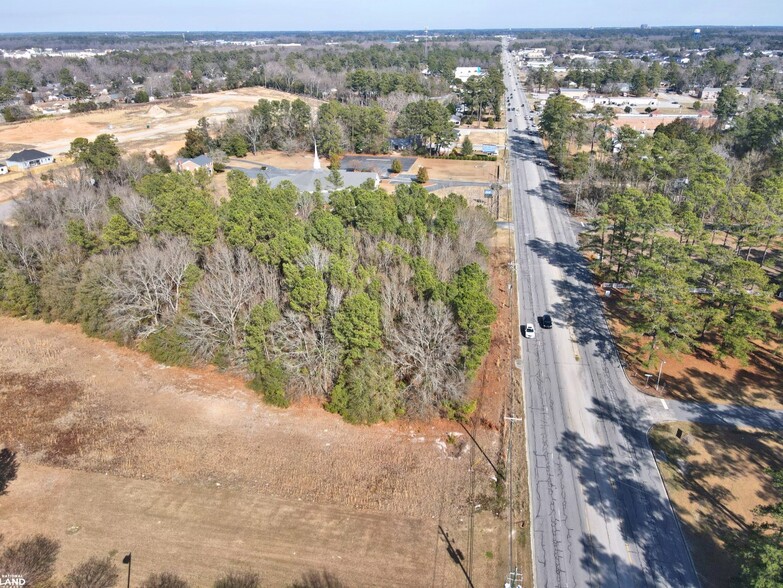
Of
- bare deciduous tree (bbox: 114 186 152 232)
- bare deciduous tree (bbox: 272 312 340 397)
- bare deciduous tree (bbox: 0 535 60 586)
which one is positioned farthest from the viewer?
Result: bare deciduous tree (bbox: 114 186 152 232)

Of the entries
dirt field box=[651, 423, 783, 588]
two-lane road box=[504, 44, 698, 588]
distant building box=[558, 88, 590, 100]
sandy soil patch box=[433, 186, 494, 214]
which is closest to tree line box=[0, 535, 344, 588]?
two-lane road box=[504, 44, 698, 588]

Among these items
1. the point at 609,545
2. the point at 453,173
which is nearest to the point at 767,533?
the point at 609,545

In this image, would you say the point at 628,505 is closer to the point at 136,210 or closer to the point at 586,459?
the point at 586,459

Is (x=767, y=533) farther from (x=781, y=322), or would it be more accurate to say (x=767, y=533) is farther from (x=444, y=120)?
(x=444, y=120)

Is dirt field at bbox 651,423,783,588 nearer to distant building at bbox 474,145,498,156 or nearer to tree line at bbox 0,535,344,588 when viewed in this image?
tree line at bbox 0,535,344,588

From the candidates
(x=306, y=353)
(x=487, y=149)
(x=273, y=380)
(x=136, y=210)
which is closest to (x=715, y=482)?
(x=306, y=353)
